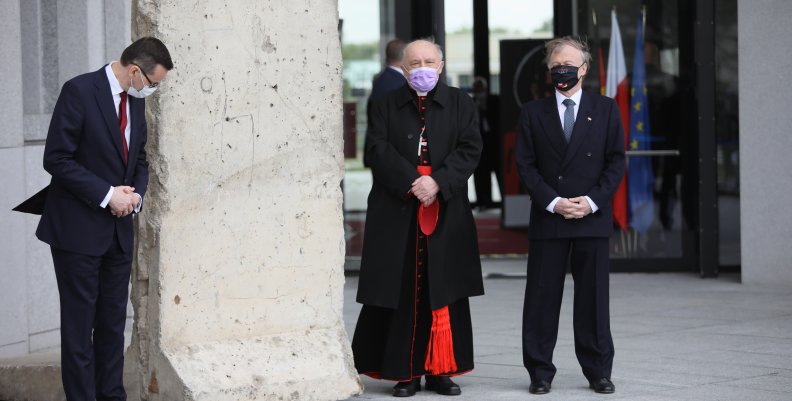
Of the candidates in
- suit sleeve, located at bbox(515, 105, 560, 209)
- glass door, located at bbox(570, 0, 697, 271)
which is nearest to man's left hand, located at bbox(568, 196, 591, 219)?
suit sleeve, located at bbox(515, 105, 560, 209)

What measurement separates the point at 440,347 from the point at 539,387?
52cm

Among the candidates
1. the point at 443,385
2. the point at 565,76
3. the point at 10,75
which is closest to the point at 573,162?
the point at 565,76

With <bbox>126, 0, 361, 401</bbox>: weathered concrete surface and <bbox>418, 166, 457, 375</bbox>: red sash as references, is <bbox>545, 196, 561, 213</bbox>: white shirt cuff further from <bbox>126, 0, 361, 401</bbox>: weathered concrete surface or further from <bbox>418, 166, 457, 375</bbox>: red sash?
<bbox>126, 0, 361, 401</bbox>: weathered concrete surface

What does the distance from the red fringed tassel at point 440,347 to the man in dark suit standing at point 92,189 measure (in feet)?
5.46

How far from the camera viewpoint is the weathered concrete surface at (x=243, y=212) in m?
6.03

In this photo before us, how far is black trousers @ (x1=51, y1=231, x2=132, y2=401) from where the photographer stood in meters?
5.67

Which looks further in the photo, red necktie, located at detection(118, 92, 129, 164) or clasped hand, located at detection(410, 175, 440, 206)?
clasped hand, located at detection(410, 175, 440, 206)

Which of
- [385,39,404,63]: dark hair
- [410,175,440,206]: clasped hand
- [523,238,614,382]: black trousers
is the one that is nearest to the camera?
[410,175,440,206]: clasped hand

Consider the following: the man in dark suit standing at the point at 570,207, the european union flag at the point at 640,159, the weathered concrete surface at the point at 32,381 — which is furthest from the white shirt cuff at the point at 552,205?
the european union flag at the point at 640,159

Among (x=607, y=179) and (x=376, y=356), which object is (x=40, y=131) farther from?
(x=607, y=179)

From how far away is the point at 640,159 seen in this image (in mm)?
11391

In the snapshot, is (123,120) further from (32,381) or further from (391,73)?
(391,73)

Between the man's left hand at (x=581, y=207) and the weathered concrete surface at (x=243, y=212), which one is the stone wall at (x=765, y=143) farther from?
the weathered concrete surface at (x=243, y=212)

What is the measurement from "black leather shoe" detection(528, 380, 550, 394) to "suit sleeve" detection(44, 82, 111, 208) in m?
2.32
